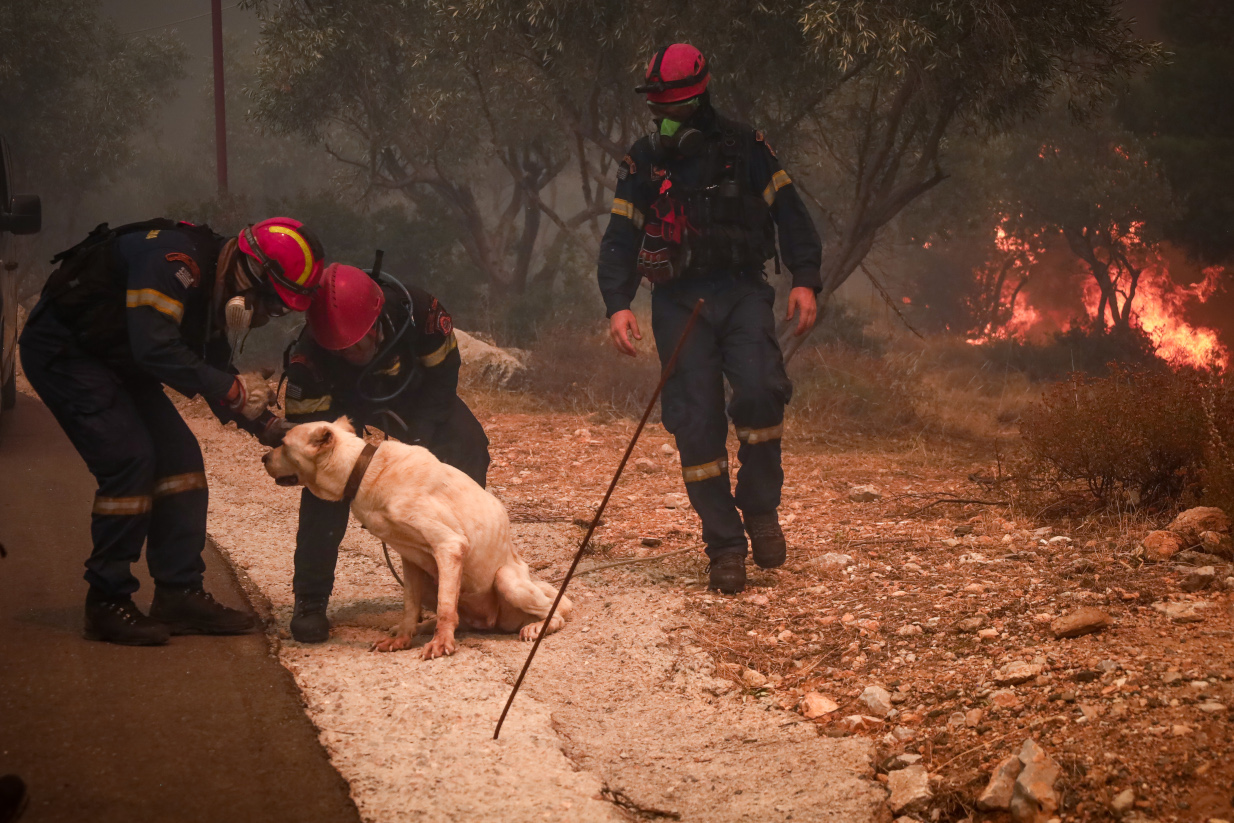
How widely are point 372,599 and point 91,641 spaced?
129 cm

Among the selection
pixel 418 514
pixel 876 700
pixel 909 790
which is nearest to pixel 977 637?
pixel 876 700

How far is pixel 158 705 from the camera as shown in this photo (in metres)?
3.37

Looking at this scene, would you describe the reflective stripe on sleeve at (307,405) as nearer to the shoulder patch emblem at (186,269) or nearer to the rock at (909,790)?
the shoulder patch emblem at (186,269)

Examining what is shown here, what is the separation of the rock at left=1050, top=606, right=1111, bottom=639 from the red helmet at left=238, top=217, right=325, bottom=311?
10.2 feet

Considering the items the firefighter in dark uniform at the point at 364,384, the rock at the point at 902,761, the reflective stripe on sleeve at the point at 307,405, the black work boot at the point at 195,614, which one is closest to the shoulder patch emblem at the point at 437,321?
the firefighter in dark uniform at the point at 364,384

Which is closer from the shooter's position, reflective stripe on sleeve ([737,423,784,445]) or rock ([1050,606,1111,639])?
rock ([1050,606,1111,639])

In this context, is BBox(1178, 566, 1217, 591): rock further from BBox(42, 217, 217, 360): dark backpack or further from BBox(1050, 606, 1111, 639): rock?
BBox(42, 217, 217, 360): dark backpack

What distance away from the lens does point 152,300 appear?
3.81m

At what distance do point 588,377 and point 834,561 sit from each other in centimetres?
844

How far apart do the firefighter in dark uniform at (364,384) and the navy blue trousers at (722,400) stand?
3.39 ft

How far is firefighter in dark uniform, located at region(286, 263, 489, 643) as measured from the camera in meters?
4.18

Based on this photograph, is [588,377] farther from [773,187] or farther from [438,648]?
[438,648]

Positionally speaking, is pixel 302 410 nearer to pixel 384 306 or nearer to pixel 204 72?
pixel 384 306

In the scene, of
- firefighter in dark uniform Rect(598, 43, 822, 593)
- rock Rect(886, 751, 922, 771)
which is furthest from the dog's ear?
rock Rect(886, 751, 922, 771)
